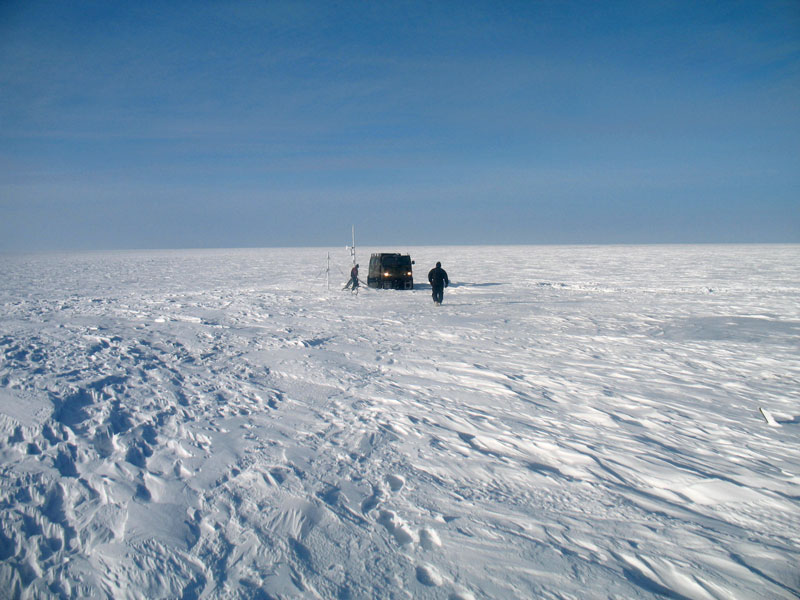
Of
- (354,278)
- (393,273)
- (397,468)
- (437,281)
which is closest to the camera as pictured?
(397,468)

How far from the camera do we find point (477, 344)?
32.9 ft

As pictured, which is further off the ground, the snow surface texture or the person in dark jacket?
the person in dark jacket

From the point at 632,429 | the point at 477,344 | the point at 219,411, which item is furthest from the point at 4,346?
the point at 632,429

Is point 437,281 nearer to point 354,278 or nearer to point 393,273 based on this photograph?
point 354,278

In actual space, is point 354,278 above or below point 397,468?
above

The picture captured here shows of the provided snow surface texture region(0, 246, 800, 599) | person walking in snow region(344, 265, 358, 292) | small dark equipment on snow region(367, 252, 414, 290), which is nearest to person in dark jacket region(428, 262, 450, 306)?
person walking in snow region(344, 265, 358, 292)

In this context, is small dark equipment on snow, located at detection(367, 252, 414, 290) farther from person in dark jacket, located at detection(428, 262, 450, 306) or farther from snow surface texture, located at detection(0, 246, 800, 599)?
snow surface texture, located at detection(0, 246, 800, 599)

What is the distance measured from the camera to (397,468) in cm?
456

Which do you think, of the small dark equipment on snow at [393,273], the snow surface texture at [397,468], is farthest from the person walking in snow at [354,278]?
the snow surface texture at [397,468]

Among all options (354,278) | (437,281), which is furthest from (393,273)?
(437,281)

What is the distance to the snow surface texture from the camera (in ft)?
10.4

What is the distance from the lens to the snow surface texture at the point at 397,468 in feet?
10.4

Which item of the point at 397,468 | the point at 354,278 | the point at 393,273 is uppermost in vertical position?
the point at 393,273

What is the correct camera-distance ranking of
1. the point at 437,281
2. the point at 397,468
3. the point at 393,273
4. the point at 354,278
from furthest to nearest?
the point at 393,273, the point at 354,278, the point at 437,281, the point at 397,468
